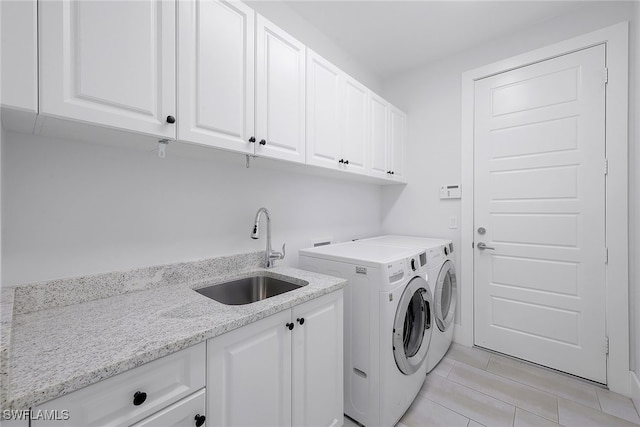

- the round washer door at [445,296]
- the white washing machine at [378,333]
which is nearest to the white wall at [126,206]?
the white washing machine at [378,333]

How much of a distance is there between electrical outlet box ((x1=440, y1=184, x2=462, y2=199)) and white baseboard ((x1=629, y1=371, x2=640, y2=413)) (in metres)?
1.61

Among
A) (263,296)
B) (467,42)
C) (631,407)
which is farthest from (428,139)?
(631,407)

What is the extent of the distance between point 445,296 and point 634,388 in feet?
3.87

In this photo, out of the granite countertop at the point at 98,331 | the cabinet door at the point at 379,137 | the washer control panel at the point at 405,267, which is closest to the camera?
the granite countertop at the point at 98,331

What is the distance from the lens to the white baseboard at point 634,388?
1638 millimetres

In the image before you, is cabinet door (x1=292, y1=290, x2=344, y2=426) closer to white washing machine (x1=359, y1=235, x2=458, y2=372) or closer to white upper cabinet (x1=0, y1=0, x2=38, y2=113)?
white washing machine (x1=359, y1=235, x2=458, y2=372)

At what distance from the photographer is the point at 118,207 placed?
1.21 meters

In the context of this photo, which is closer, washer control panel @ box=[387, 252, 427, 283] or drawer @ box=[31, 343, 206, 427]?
drawer @ box=[31, 343, 206, 427]

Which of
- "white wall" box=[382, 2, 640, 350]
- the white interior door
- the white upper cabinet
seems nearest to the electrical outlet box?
"white wall" box=[382, 2, 640, 350]

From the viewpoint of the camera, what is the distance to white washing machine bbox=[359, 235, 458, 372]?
1.99 meters

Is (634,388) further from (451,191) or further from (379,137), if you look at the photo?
(379,137)

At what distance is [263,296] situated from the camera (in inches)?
64.1

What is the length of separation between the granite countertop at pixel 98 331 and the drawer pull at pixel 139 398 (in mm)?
102

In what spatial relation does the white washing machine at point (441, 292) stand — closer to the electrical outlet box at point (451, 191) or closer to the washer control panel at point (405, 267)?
the washer control panel at point (405, 267)
